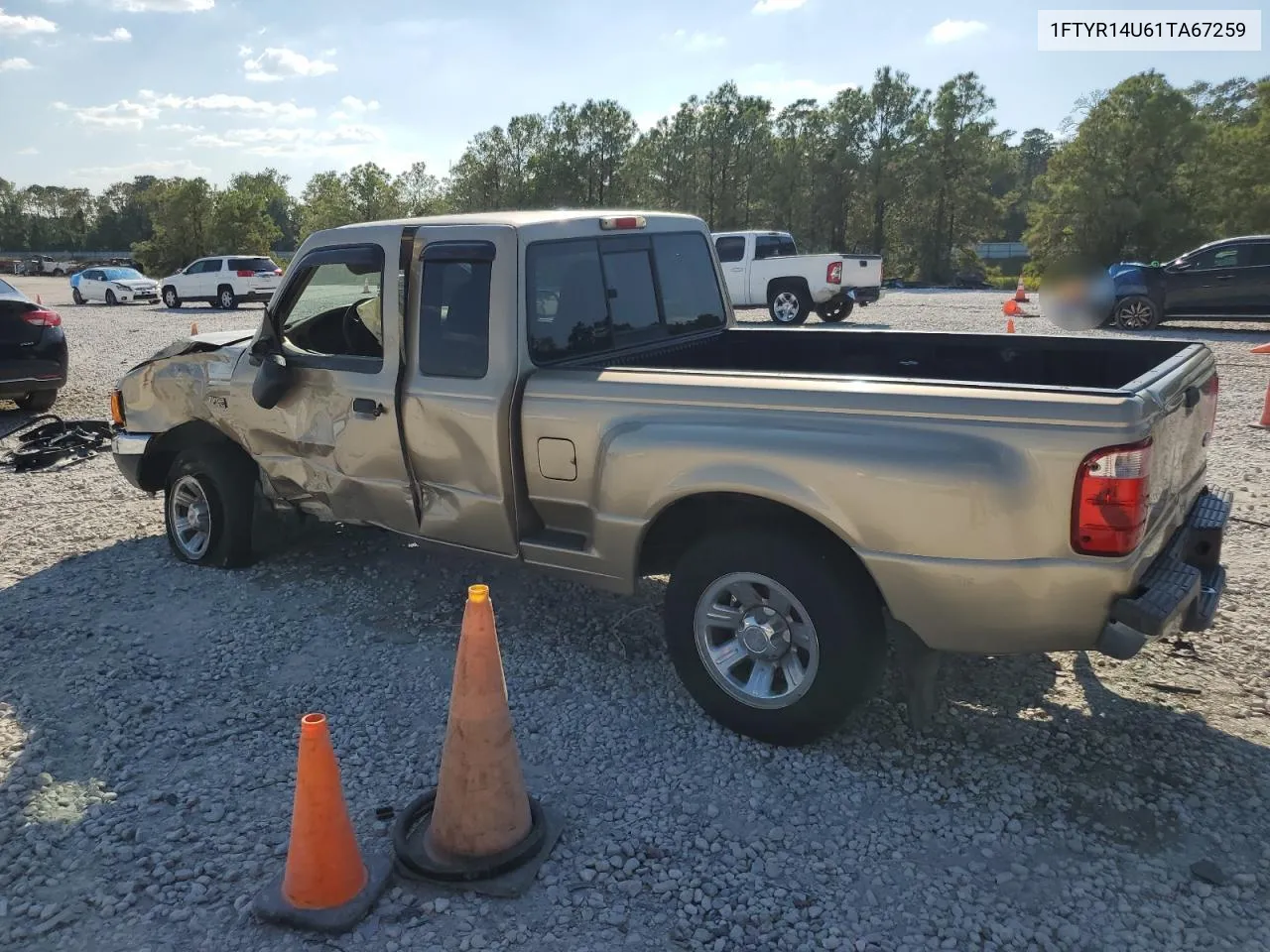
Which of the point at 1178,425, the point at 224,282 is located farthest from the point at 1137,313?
the point at 224,282

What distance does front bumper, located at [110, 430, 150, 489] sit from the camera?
5629 millimetres

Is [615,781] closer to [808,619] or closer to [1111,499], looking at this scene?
[808,619]

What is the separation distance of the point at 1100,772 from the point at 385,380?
3434 mm

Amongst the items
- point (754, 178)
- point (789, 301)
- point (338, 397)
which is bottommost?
point (338, 397)

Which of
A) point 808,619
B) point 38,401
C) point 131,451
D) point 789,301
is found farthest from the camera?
point 789,301

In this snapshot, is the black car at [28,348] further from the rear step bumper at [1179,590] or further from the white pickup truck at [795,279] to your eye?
the white pickup truck at [795,279]

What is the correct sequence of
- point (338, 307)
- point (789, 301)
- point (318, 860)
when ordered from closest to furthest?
point (318, 860)
point (338, 307)
point (789, 301)

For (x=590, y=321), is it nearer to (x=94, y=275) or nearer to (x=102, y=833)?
(x=102, y=833)

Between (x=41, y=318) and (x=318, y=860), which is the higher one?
(x=41, y=318)

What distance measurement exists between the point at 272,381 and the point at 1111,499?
3.86m

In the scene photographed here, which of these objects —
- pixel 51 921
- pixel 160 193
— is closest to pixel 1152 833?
pixel 51 921

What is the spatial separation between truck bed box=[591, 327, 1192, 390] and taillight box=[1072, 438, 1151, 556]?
1.15m

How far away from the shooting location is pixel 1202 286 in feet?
51.5

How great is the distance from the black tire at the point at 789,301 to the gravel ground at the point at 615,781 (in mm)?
13505
